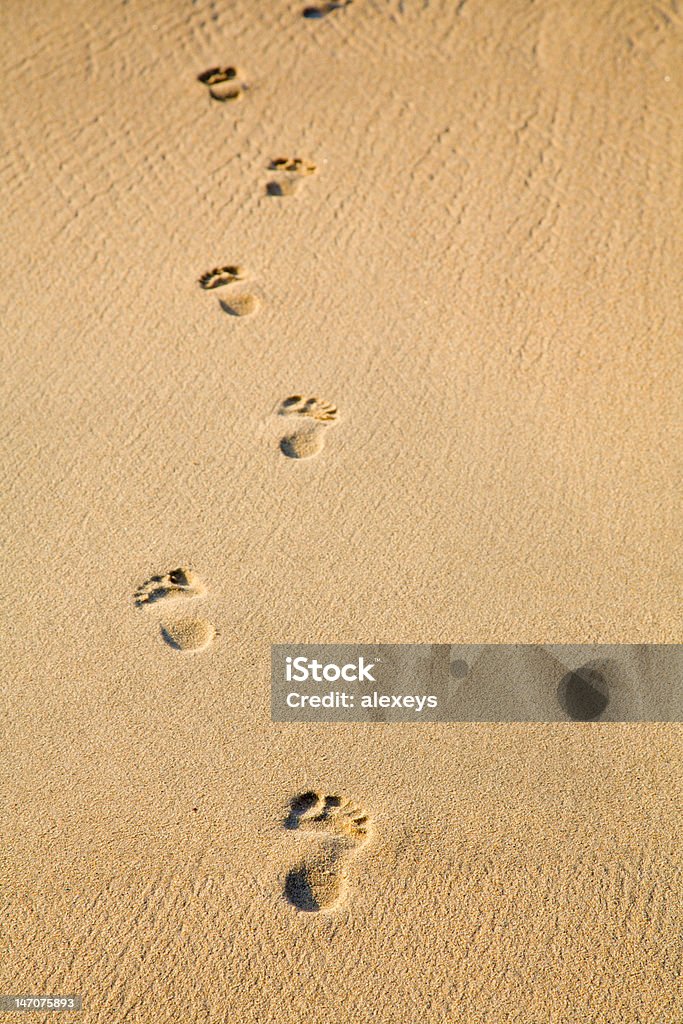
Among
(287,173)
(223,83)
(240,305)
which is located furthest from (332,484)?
(223,83)

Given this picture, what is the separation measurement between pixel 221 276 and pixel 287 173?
768 mm

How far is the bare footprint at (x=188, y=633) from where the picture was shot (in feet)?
9.52

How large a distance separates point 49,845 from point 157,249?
9.08ft

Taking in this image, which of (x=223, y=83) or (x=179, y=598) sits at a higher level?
(x=223, y=83)

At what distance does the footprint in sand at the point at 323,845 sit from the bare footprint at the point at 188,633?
0.62 metres

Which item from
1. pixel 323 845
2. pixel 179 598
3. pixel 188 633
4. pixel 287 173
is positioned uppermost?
pixel 287 173

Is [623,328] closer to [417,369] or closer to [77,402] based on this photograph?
[417,369]

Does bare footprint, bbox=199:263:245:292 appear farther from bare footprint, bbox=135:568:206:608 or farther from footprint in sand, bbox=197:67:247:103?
bare footprint, bbox=135:568:206:608

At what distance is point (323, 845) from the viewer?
248 centimetres

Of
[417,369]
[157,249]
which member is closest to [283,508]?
[417,369]

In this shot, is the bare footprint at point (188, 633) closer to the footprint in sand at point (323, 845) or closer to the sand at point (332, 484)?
the sand at point (332, 484)

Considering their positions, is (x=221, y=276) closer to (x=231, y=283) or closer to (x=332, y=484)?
(x=231, y=283)

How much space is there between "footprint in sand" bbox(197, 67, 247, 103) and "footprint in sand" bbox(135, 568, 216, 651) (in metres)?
2.86

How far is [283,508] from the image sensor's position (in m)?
3.29
